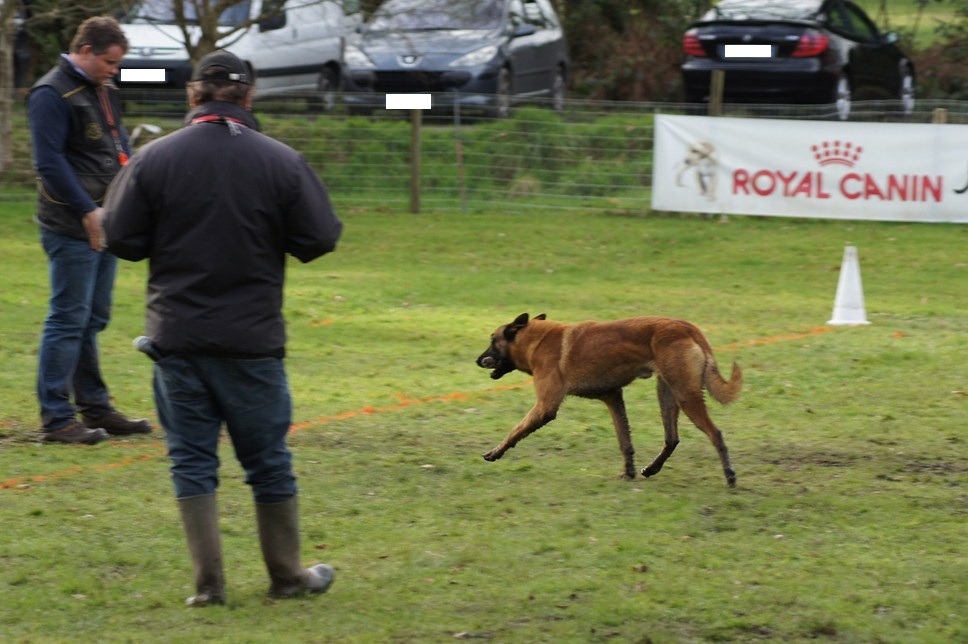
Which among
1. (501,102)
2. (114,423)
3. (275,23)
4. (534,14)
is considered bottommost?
(114,423)

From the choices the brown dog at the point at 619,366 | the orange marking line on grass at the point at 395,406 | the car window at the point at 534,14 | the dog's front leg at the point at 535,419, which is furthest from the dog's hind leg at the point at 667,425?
the car window at the point at 534,14

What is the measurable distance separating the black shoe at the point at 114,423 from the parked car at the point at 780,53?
13.2 m

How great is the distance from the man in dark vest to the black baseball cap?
2349 mm

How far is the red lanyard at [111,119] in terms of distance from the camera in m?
7.40

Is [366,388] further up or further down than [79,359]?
further down

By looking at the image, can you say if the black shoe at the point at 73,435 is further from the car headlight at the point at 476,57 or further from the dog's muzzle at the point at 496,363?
the car headlight at the point at 476,57

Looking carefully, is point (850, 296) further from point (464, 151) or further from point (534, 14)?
point (534, 14)

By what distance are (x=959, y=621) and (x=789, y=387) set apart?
4674 millimetres

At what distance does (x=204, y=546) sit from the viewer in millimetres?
4961

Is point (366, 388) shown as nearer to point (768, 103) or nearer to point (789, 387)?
point (789, 387)

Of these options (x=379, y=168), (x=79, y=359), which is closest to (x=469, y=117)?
(x=379, y=168)

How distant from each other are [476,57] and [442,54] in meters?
0.49

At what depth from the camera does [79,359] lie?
783 centimetres

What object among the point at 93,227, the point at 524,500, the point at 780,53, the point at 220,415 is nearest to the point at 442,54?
the point at 780,53
